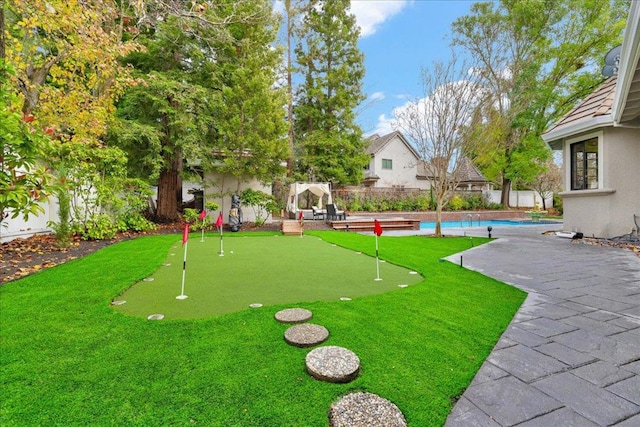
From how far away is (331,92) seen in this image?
1970 centimetres

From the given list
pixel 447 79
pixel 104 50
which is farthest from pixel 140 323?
pixel 447 79

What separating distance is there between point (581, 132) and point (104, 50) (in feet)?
42.6

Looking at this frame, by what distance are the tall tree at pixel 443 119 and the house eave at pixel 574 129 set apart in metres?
2.64

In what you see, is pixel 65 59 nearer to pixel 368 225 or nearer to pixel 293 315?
pixel 293 315

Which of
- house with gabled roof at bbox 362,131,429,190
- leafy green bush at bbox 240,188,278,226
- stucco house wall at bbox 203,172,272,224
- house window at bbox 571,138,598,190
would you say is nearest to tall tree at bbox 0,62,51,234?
leafy green bush at bbox 240,188,278,226

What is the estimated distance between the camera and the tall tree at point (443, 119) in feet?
33.1

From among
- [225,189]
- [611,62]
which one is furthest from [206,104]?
Answer: [611,62]

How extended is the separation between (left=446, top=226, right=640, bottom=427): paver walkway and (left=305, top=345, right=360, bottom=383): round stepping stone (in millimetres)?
671

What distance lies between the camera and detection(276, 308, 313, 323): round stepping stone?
3010 millimetres

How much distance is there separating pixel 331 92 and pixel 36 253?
16952 millimetres

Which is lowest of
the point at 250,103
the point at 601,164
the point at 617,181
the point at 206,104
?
the point at 617,181

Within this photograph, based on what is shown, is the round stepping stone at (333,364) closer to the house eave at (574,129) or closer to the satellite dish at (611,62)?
the house eave at (574,129)

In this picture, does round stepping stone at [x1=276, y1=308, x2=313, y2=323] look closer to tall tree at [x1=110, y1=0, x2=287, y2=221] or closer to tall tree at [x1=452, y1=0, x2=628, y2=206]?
tall tree at [x1=110, y1=0, x2=287, y2=221]

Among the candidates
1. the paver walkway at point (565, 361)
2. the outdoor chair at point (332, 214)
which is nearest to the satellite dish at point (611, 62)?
the paver walkway at point (565, 361)
